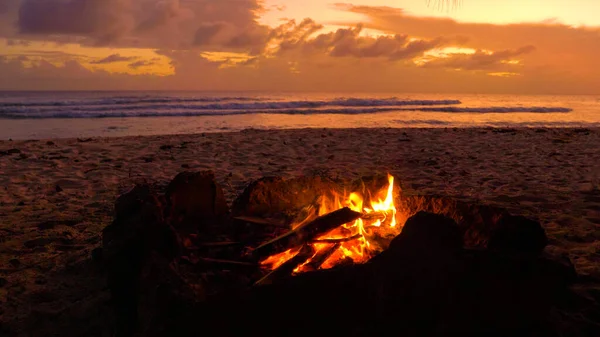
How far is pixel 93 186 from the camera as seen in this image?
22.5 ft

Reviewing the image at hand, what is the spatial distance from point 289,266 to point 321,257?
0.92ft

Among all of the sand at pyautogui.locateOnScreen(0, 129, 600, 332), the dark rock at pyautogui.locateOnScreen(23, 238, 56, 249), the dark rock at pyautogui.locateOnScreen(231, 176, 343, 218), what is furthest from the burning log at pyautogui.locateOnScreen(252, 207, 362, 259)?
the dark rock at pyautogui.locateOnScreen(23, 238, 56, 249)

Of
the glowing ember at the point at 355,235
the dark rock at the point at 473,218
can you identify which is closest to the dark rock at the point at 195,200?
the glowing ember at the point at 355,235

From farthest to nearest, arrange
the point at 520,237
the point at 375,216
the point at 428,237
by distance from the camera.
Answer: the point at 375,216
the point at 520,237
the point at 428,237

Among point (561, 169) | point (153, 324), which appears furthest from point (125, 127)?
point (153, 324)

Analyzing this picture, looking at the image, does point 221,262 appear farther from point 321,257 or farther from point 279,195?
point 279,195

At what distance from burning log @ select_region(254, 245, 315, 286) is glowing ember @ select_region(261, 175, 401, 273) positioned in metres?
0.05

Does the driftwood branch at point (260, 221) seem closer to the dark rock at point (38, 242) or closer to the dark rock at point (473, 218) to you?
the dark rock at point (473, 218)

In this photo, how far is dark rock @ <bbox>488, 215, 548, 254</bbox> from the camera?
8.71 feet

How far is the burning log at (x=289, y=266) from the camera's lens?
7.95 ft

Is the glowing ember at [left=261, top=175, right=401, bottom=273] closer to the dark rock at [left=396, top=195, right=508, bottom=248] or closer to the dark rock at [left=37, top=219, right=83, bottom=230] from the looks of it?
the dark rock at [left=396, top=195, right=508, bottom=248]

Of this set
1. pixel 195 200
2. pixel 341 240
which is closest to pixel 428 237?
pixel 341 240

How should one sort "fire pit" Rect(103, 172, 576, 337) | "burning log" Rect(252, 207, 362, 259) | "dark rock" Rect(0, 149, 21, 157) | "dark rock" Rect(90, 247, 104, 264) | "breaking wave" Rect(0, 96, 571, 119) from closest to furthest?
"fire pit" Rect(103, 172, 576, 337)
"burning log" Rect(252, 207, 362, 259)
"dark rock" Rect(90, 247, 104, 264)
"dark rock" Rect(0, 149, 21, 157)
"breaking wave" Rect(0, 96, 571, 119)

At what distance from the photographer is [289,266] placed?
8.42 feet
